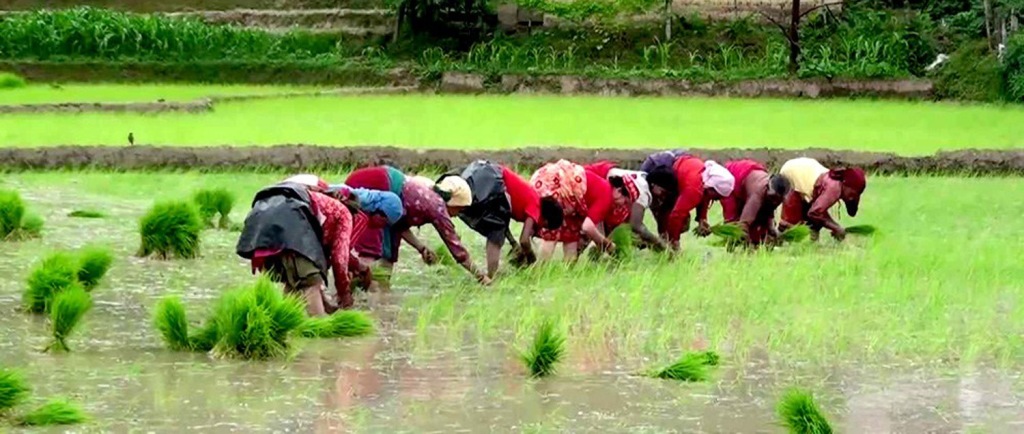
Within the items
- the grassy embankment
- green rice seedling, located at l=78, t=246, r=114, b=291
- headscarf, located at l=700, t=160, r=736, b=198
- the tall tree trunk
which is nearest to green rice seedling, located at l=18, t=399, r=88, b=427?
green rice seedling, located at l=78, t=246, r=114, b=291

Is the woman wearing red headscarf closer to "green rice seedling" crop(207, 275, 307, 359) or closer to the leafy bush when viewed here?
"green rice seedling" crop(207, 275, 307, 359)

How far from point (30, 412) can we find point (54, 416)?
15cm

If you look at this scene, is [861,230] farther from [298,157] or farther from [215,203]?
[298,157]

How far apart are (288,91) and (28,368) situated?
18.2 meters

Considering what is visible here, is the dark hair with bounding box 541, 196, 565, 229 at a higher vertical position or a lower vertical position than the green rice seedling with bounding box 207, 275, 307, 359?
lower

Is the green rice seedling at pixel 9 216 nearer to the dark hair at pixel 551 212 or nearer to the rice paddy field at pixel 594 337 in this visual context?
the rice paddy field at pixel 594 337

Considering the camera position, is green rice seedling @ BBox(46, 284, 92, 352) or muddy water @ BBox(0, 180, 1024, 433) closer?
muddy water @ BBox(0, 180, 1024, 433)

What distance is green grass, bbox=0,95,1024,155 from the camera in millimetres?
16125

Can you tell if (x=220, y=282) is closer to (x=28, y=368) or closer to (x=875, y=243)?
(x=28, y=368)

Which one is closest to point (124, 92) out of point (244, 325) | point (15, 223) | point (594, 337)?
point (15, 223)

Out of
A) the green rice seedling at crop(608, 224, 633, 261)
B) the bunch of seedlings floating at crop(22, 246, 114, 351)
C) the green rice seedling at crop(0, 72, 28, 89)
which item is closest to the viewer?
the bunch of seedlings floating at crop(22, 246, 114, 351)

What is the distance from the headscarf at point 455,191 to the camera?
27.8 feet

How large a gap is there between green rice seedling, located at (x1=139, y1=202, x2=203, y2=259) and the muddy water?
6.22 feet

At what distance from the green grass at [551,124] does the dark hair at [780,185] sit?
5.57m
